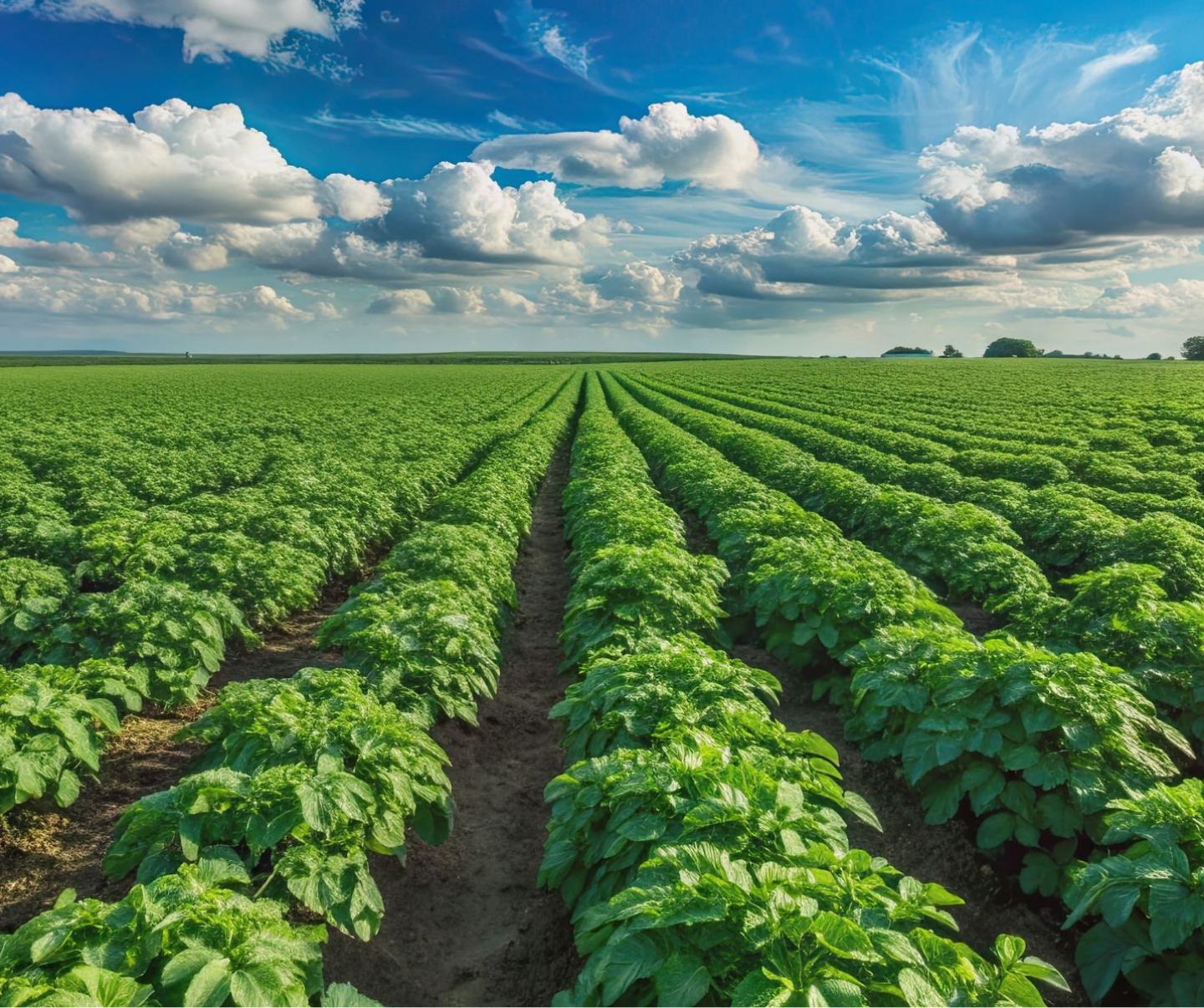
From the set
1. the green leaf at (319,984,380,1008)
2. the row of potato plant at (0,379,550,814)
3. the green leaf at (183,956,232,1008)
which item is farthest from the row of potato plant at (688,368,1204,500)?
Result: the row of potato plant at (0,379,550,814)

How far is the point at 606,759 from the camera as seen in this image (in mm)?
4355

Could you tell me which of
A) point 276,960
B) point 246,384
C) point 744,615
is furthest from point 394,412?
point 246,384

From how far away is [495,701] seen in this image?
27.4 feet

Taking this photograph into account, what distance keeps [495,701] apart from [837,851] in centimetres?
537

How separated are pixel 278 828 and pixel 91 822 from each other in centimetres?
328

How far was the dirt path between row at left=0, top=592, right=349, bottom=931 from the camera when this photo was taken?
5.06 metres

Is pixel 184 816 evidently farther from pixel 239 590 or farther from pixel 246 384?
pixel 246 384

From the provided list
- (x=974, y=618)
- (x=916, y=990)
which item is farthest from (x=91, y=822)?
(x=974, y=618)

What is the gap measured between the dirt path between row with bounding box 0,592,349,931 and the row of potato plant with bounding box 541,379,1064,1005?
3.66 meters

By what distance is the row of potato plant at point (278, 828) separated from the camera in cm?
298

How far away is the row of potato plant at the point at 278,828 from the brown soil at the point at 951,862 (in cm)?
374

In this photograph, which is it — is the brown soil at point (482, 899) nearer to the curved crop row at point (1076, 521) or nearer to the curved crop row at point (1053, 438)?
the curved crop row at point (1076, 521)

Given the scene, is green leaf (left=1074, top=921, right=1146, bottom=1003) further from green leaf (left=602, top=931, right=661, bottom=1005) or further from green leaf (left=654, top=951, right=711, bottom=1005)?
green leaf (left=602, top=931, right=661, bottom=1005)

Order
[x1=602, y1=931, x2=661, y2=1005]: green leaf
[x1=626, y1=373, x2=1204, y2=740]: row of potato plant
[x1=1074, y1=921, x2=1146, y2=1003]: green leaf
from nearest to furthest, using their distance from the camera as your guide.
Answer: [x1=602, y1=931, x2=661, y2=1005]: green leaf, [x1=1074, y1=921, x2=1146, y2=1003]: green leaf, [x1=626, y1=373, x2=1204, y2=740]: row of potato plant
